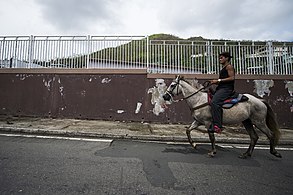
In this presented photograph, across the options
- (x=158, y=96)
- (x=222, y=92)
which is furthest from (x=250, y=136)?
(x=158, y=96)

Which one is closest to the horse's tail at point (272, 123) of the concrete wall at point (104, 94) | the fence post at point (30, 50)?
the concrete wall at point (104, 94)

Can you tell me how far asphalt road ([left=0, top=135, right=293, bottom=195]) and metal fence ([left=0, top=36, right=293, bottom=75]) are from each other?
536cm

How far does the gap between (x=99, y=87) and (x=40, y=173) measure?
636 centimetres

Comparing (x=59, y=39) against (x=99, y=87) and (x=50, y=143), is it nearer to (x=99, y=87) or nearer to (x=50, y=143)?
→ (x=99, y=87)

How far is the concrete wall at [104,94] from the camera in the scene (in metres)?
8.81

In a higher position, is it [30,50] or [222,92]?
[30,50]

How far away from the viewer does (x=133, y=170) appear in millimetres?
3244

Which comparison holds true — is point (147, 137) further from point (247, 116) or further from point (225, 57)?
point (225, 57)

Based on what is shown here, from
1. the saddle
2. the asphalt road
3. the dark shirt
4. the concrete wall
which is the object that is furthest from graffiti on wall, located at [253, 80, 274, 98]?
the dark shirt

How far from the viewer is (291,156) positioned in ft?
14.9

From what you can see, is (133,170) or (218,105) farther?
(218,105)

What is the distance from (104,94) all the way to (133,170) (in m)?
6.28

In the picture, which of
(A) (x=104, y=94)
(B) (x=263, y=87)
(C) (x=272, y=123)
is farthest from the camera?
(A) (x=104, y=94)

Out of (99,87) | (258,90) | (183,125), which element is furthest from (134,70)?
(258,90)
